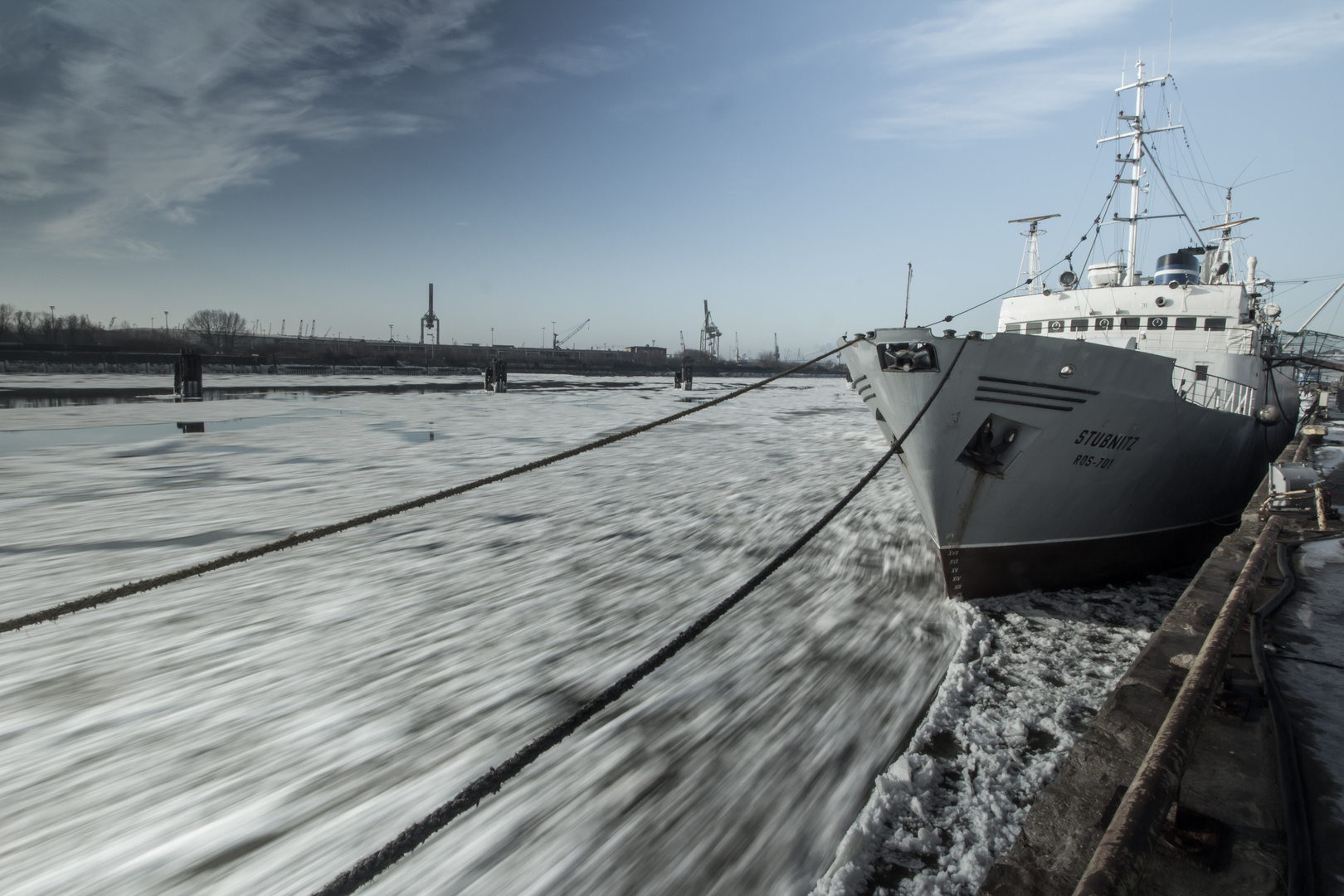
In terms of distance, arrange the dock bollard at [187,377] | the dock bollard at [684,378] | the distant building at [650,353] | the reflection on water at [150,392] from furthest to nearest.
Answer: the distant building at [650,353]
the dock bollard at [684,378]
the dock bollard at [187,377]
the reflection on water at [150,392]

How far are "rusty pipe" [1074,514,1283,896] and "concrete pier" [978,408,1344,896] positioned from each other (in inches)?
5.4

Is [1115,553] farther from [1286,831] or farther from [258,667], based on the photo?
[258,667]

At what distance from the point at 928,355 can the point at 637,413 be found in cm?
1614

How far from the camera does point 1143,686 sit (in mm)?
2826

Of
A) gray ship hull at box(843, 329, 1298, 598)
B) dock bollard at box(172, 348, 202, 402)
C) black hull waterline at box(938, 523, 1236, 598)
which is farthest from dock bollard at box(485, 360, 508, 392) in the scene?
black hull waterline at box(938, 523, 1236, 598)

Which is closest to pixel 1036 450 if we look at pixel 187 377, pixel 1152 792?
pixel 1152 792

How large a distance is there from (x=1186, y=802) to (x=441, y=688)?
3.67 m

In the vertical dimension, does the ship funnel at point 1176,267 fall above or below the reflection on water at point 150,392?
above

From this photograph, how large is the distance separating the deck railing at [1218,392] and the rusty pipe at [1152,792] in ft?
20.2

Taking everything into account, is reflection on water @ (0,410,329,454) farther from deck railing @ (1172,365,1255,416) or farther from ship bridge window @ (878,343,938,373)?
deck railing @ (1172,365,1255,416)

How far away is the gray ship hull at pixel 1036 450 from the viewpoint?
482cm

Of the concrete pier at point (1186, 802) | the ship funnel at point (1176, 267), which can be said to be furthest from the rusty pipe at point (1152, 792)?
the ship funnel at point (1176, 267)

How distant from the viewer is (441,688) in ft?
12.4

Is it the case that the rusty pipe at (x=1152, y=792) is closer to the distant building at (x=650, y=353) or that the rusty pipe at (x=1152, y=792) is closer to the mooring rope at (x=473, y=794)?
the mooring rope at (x=473, y=794)
